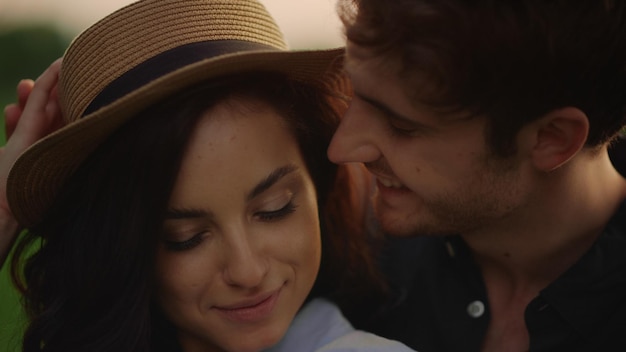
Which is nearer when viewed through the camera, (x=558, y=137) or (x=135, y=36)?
(x=135, y=36)

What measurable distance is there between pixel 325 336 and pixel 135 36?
121 centimetres

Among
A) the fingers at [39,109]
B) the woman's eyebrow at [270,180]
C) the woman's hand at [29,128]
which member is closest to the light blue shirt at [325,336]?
the woman's eyebrow at [270,180]

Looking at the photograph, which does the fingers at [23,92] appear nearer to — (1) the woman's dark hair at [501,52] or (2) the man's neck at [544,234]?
(1) the woman's dark hair at [501,52]

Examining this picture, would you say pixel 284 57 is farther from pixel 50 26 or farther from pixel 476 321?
pixel 50 26

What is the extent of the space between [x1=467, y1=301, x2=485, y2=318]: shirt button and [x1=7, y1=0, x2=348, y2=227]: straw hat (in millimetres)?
1113

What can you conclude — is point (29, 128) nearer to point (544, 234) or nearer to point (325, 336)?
point (325, 336)

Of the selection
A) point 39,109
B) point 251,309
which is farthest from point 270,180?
point 39,109

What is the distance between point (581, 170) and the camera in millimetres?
3197

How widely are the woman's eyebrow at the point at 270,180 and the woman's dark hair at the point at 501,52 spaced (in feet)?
1.55

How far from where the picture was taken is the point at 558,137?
3043 millimetres

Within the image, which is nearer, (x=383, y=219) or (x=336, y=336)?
(x=336, y=336)

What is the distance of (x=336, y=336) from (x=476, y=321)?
0.57 metres

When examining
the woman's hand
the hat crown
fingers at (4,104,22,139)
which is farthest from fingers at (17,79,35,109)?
the hat crown

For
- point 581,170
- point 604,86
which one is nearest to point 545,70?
point 604,86
